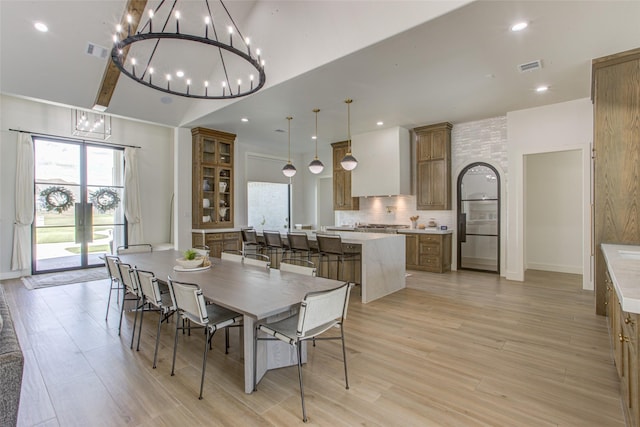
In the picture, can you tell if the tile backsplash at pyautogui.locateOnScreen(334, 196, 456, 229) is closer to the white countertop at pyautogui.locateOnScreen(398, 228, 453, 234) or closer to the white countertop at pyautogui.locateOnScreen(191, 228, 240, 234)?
the white countertop at pyautogui.locateOnScreen(398, 228, 453, 234)

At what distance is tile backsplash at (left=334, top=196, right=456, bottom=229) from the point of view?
672cm

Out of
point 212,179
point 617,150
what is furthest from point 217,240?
point 617,150

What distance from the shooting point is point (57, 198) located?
6.49 m

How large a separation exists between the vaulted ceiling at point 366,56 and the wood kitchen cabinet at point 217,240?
7.86ft

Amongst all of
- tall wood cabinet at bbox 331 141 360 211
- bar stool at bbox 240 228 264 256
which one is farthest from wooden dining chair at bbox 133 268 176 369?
tall wood cabinet at bbox 331 141 360 211

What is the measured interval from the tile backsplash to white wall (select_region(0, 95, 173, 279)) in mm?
4758

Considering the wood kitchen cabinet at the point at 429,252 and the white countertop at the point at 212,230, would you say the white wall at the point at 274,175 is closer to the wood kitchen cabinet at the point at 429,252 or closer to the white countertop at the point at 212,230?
the white countertop at the point at 212,230

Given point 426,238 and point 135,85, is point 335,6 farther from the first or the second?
point 426,238

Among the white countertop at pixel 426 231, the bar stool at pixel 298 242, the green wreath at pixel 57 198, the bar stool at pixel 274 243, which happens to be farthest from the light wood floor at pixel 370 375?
the green wreath at pixel 57 198

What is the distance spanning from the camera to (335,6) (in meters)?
3.60

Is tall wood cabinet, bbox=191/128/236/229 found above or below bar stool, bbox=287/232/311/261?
above

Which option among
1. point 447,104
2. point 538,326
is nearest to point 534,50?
point 447,104

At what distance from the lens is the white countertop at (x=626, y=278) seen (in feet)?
4.42

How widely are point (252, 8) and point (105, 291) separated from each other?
505 cm
